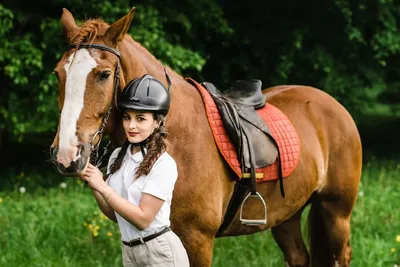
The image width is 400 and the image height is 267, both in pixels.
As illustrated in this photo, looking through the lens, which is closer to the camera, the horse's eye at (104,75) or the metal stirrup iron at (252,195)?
the horse's eye at (104,75)

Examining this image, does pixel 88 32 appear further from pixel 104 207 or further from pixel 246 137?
pixel 246 137

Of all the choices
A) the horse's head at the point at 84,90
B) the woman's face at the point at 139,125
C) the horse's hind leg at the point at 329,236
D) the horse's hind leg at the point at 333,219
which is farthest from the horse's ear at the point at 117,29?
the horse's hind leg at the point at 329,236

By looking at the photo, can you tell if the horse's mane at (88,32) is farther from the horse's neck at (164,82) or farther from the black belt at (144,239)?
the black belt at (144,239)

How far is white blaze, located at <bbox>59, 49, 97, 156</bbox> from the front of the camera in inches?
124

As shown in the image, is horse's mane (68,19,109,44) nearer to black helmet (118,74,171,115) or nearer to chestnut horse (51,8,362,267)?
chestnut horse (51,8,362,267)

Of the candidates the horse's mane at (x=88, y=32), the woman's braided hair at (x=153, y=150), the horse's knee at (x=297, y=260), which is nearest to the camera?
the woman's braided hair at (x=153, y=150)

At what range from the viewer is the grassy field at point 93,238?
604cm

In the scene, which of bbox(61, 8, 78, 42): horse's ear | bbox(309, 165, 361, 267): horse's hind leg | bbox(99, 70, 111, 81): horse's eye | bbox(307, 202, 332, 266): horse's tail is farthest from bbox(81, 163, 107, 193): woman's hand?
bbox(307, 202, 332, 266): horse's tail

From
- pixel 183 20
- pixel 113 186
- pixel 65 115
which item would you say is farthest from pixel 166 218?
pixel 183 20

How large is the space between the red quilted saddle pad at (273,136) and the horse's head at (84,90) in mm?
805

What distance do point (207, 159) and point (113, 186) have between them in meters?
0.84

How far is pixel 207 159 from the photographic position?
4000mm

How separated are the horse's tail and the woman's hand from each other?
2.65m

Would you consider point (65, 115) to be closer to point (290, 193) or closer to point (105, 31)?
point (105, 31)
